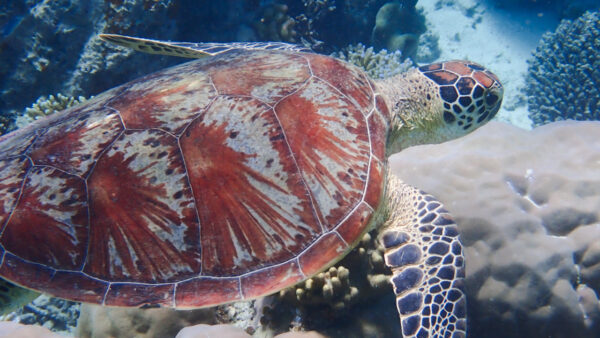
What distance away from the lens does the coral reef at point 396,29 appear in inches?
249

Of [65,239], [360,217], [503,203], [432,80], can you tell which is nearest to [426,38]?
[432,80]

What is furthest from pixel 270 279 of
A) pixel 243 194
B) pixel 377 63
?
pixel 377 63

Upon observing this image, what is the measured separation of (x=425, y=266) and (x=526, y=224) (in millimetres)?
1227

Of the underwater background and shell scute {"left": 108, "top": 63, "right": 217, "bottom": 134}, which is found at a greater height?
shell scute {"left": 108, "top": 63, "right": 217, "bottom": 134}

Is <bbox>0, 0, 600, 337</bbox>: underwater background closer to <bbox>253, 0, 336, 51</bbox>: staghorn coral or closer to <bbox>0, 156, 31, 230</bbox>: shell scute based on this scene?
<bbox>253, 0, 336, 51</bbox>: staghorn coral

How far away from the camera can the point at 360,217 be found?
77.7 inches

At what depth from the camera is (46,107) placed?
14.0ft

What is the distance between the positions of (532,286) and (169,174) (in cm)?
282

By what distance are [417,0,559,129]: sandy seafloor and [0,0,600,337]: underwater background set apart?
0.28m

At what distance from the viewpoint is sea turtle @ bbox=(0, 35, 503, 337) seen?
5.74 ft

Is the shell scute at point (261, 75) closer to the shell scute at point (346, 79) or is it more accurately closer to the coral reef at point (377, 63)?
the shell scute at point (346, 79)

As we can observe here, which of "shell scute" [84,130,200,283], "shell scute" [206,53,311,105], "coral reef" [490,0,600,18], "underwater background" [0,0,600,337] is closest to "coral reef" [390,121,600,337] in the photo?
"underwater background" [0,0,600,337]

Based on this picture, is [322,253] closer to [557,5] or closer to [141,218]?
[141,218]

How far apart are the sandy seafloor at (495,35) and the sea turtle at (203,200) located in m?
6.00
